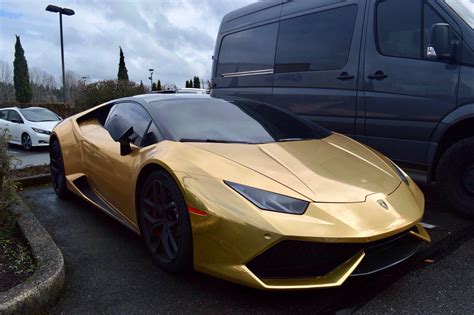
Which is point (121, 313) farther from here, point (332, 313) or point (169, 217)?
point (332, 313)

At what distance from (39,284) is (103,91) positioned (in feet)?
46.7

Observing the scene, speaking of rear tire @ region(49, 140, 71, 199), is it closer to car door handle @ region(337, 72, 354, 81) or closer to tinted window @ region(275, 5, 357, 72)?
tinted window @ region(275, 5, 357, 72)

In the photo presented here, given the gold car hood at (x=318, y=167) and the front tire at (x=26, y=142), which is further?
the front tire at (x=26, y=142)

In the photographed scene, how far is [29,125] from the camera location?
36.1 feet

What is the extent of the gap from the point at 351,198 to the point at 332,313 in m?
0.62

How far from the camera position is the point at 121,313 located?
7.37ft

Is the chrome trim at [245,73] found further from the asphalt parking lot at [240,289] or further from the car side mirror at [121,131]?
the asphalt parking lot at [240,289]

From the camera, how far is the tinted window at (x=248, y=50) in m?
5.04

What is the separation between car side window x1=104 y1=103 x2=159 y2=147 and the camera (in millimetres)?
3041

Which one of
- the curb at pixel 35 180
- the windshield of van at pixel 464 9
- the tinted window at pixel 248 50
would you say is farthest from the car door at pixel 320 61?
the curb at pixel 35 180

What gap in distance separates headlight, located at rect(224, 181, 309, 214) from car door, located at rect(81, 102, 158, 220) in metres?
1.02

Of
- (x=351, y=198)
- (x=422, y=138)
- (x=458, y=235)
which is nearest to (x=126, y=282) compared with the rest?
(x=351, y=198)

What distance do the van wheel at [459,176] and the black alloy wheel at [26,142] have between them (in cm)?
1020

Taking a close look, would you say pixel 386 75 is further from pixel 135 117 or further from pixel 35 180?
pixel 35 180
